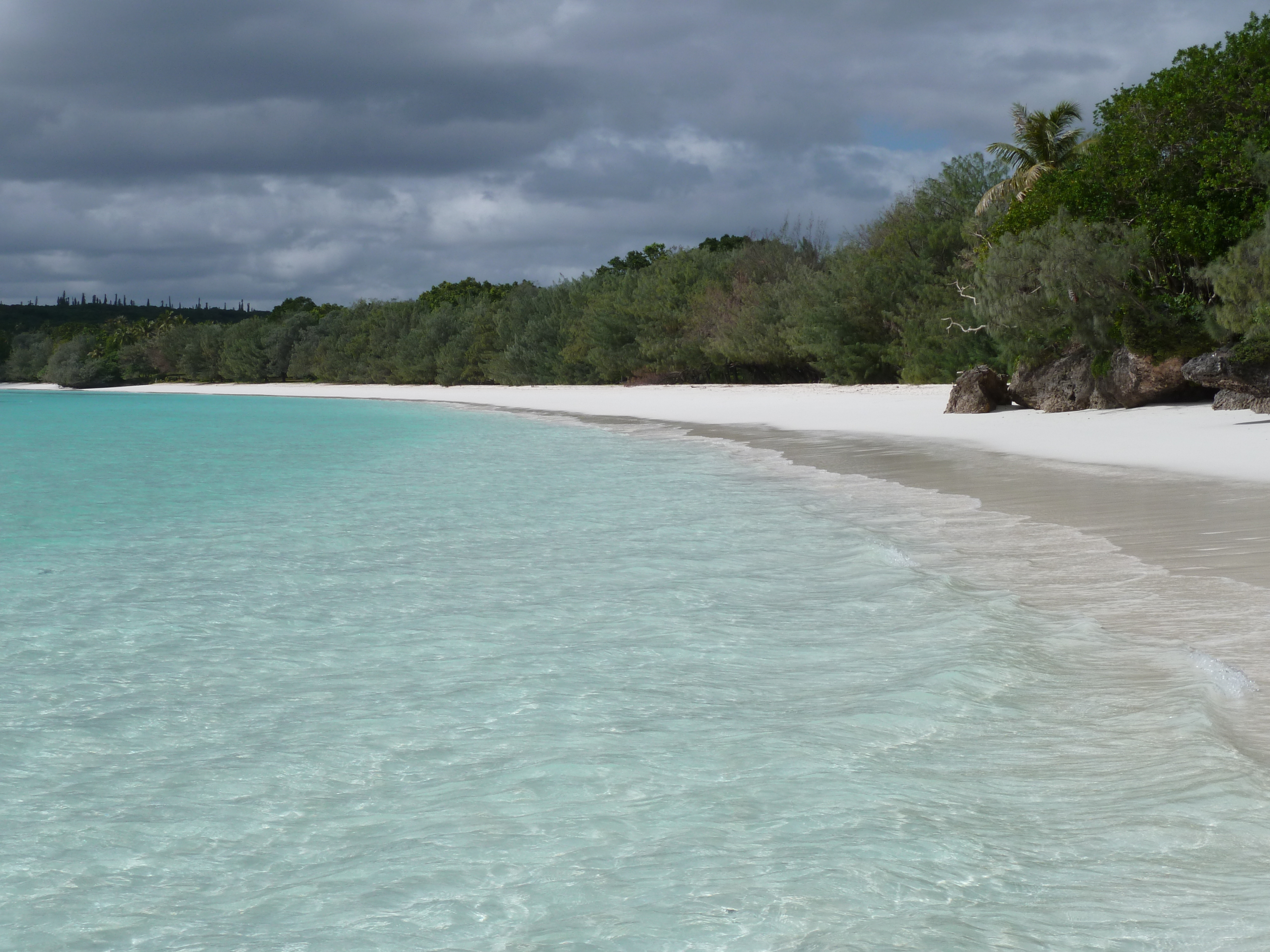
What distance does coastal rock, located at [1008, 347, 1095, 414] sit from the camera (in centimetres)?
2345

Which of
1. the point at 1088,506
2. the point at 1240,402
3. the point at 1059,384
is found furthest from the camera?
the point at 1059,384

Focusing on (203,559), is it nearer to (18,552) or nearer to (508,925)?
(18,552)

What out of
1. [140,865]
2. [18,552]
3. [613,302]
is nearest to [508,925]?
[140,865]

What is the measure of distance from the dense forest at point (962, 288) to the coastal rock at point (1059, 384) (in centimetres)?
48

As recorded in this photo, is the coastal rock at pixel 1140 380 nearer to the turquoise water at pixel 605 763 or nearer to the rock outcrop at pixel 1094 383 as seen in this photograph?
the rock outcrop at pixel 1094 383

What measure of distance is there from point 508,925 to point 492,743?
158cm

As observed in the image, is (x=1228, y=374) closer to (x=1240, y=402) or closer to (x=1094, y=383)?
(x=1240, y=402)

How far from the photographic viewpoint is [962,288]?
92.6ft

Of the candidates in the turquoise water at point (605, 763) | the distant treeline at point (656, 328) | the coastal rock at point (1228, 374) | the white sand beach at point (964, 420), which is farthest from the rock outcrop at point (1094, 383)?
the turquoise water at point (605, 763)

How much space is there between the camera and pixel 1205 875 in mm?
3432

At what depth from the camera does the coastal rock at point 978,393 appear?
25.3 metres

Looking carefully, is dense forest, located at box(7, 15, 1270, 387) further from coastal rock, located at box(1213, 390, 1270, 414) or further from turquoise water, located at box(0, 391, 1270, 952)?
turquoise water, located at box(0, 391, 1270, 952)

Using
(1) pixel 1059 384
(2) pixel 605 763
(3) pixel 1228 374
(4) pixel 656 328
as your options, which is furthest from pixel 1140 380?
(4) pixel 656 328

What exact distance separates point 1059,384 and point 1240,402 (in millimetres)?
4486
